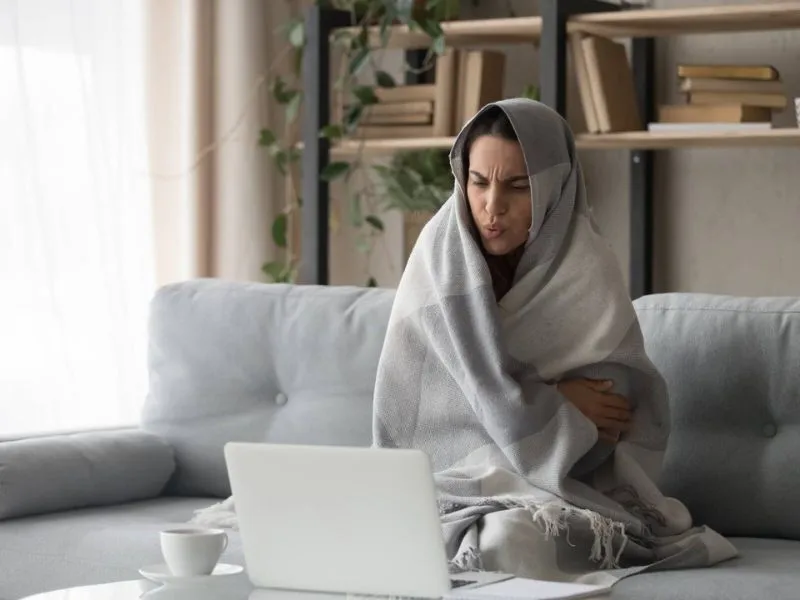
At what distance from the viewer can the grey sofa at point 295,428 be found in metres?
2.36

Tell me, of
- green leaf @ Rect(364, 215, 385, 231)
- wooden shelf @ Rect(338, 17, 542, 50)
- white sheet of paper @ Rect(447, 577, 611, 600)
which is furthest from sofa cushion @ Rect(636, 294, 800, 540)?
green leaf @ Rect(364, 215, 385, 231)

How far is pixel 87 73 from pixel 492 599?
7.15 feet

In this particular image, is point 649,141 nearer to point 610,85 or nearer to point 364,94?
point 610,85

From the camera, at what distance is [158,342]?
2.96 meters

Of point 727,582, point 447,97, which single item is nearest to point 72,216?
point 447,97

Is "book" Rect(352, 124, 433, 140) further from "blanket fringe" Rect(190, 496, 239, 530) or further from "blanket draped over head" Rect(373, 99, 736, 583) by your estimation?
"blanket fringe" Rect(190, 496, 239, 530)

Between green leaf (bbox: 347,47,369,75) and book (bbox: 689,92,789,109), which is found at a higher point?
green leaf (bbox: 347,47,369,75)

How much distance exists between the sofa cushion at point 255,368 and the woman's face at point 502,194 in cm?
42

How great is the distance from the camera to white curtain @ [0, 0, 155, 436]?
3.33 meters

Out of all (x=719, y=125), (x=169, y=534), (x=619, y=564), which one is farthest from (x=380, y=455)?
(x=719, y=125)

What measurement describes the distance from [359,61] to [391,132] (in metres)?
0.20

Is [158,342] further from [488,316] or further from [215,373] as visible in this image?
[488,316]

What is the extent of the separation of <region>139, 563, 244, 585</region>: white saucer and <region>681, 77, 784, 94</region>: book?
176 centimetres

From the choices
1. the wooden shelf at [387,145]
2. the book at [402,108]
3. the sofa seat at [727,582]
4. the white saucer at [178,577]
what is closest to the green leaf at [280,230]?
the wooden shelf at [387,145]
